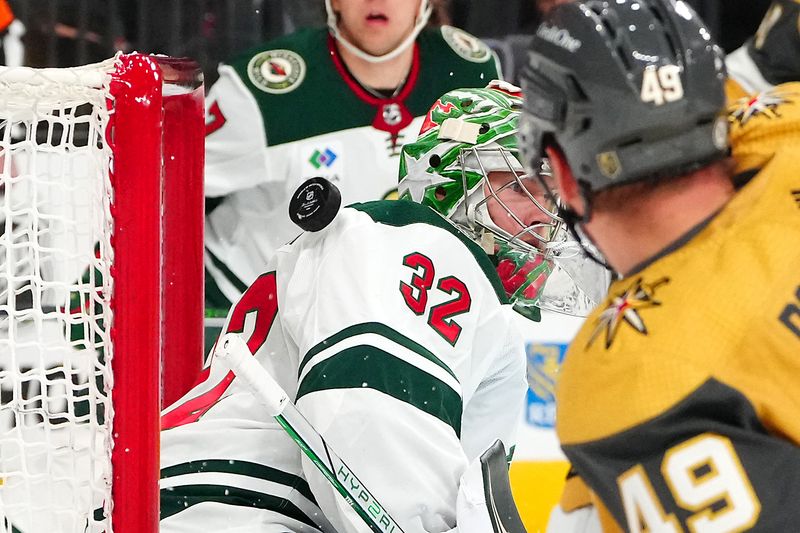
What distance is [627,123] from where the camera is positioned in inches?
48.3

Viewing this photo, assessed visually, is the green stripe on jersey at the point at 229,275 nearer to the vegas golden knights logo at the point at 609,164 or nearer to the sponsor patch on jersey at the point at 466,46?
the sponsor patch on jersey at the point at 466,46

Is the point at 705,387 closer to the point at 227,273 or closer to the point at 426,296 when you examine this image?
the point at 426,296

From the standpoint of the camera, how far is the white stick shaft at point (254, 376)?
1.61 m

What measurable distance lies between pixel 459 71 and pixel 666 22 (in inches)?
97.1

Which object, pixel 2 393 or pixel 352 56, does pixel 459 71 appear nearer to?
pixel 352 56

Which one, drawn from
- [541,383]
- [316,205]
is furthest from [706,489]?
[541,383]

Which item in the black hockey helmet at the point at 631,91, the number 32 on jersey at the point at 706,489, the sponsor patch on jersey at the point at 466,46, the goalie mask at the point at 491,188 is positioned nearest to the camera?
the number 32 on jersey at the point at 706,489

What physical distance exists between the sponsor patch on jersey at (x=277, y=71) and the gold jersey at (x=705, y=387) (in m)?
2.48

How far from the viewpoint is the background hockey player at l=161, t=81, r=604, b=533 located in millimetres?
1592

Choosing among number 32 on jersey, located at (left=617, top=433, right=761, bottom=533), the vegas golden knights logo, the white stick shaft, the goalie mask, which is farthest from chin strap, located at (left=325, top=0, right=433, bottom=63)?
number 32 on jersey, located at (left=617, top=433, right=761, bottom=533)

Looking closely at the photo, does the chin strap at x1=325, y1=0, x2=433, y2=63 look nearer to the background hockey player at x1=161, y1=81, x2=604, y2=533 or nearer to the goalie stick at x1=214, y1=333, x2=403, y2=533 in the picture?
the background hockey player at x1=161, y1=81, x2=604, y2=533

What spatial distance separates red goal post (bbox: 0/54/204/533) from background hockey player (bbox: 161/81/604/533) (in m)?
0.15

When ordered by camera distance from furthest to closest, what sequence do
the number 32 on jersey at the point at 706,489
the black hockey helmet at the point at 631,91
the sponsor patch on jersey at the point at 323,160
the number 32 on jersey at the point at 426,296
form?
the sponsor patch on jersey at the point at 323,160 → the number 32 on jersey at the point at 426,296 → the black hockey helmet at the point at 631,91 → the number 32 on jersey at the point at 706,489

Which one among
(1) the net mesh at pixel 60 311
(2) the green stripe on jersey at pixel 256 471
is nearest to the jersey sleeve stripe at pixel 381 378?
(2) the green stripe on jersey at pixel 256 471
